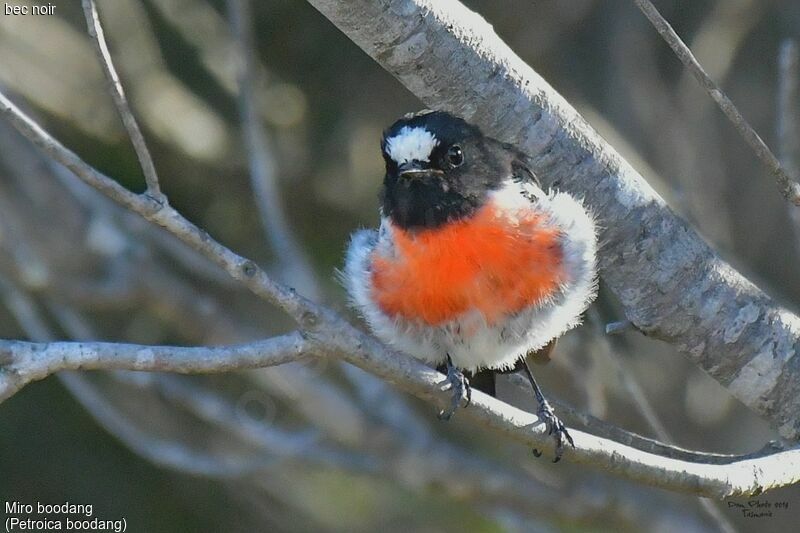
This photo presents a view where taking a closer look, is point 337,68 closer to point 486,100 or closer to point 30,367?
point 486,100

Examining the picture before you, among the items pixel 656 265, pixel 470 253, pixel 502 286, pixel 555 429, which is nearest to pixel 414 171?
pixel 470 253

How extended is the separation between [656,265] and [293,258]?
1.87 m

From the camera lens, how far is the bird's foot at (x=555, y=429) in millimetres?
2670

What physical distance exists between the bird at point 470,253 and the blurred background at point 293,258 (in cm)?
110

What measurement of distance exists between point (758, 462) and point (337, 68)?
353 cm

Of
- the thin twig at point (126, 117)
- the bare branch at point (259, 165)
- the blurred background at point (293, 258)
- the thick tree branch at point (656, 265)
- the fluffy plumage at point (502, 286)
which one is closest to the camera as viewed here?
the thin twig at point (126, 117)

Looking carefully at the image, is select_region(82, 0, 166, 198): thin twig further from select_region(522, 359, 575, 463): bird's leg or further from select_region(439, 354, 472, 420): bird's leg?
select_region(522, 359, 575, 463): bird's leg

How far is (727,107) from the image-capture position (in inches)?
104

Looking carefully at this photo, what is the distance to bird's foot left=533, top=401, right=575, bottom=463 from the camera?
8.76 feet

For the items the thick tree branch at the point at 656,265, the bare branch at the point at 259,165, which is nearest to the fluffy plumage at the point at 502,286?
the thick tree branch at the point at 656,265

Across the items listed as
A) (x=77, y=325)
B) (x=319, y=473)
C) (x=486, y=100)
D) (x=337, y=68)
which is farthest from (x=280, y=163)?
(x=486, y=100)

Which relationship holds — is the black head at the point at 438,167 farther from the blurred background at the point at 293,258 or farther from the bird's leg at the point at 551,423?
the blurred background at the point at 293,258

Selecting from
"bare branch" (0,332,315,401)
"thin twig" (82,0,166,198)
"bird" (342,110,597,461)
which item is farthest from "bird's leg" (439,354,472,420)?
"thin twig" (82,0,166,198)

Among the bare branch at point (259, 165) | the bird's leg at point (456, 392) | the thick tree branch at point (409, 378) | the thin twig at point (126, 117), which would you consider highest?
the bare branch at point (259, 165)
